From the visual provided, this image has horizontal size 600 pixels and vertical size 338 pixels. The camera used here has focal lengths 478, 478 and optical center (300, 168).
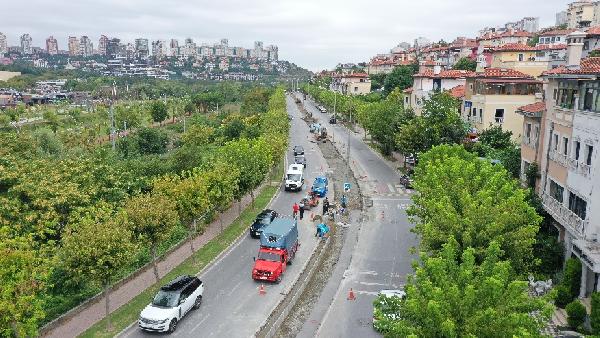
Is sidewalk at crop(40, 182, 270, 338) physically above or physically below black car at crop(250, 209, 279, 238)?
below

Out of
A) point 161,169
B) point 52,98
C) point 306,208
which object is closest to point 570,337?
point 306,208

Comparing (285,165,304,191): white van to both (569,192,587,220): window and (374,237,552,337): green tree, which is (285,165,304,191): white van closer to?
(569,192,587,220): window

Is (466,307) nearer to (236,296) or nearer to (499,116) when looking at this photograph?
(236,296)

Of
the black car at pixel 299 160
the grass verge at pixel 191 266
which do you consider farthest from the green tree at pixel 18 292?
the black car at pixel 299 160

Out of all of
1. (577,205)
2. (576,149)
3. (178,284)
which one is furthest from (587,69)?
(178,284)

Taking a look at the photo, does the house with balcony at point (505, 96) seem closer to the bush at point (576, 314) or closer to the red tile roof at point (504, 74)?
the red tile roof at point (504, 74)

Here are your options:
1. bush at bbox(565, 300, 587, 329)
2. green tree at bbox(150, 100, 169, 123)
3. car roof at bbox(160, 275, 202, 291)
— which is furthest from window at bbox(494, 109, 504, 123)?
green tree at bbox(150, 100, 169, 123)
